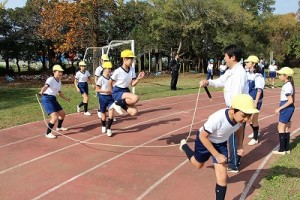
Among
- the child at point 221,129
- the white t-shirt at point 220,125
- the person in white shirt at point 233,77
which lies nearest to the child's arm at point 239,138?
the person in white shirt at point 233,77

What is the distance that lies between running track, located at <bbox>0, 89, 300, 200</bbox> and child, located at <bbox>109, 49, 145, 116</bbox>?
88 centimetres

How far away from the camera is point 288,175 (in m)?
5.64

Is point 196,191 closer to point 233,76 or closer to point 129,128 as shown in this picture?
point 233,76

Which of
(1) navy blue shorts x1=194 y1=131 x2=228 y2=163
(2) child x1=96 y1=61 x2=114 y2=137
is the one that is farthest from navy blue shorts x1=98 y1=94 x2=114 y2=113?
(1) navy blue shorts x1=194 y1=131 x2=228 y2=163

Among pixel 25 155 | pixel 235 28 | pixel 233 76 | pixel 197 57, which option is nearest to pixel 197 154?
pixel 233 76

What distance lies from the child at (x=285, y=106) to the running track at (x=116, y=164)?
0.40 metres

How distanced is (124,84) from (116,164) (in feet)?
6.41

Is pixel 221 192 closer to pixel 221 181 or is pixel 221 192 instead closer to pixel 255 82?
pixel 221 181

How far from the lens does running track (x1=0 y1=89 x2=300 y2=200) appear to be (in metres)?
5.15

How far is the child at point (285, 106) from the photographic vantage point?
21.5 ft

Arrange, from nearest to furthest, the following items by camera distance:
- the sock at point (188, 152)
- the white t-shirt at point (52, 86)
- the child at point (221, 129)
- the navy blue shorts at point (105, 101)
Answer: the child at point (221, 129) < the sock at point (188, 152) < the white t-shirt at point (52, 86) < the navy blue shorts at point (105, 101)

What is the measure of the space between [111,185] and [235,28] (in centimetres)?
2744

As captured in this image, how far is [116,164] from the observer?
6.34 m

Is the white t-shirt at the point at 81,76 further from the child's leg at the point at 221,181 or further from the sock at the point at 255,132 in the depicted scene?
the child's leg at the point at 221,181
